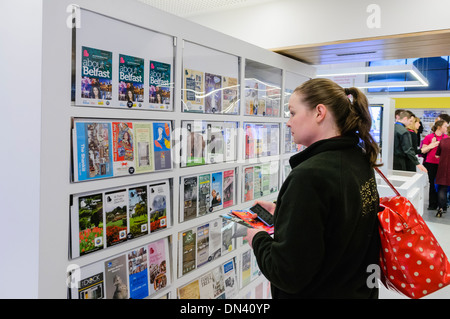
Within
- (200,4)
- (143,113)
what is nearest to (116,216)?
(143,113)

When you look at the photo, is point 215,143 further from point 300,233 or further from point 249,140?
point 300,233

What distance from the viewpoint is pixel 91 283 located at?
178 centimetres

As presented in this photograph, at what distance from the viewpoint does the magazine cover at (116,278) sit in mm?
1867

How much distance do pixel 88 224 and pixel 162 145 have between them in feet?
2.03

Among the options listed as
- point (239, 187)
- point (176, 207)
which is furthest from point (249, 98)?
point (176, 207)

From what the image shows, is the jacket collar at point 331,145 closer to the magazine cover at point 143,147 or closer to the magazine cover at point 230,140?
the magazine cover at point 143,147

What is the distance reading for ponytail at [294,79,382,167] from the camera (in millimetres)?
1454

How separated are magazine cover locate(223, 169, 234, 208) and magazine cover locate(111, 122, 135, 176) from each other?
916 millimetres

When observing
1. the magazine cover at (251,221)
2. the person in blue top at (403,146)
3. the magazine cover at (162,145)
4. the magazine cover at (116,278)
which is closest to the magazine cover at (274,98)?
the magazine cover at (162,145)

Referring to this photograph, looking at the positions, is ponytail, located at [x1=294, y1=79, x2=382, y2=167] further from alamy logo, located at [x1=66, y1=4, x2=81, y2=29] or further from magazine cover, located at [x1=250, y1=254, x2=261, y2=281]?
magazine cover, located at [x1=250, y1=254, x2=261, y2=281]

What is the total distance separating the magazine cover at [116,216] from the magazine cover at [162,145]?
290 millimetres

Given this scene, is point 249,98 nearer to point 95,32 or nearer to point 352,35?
point 352,35

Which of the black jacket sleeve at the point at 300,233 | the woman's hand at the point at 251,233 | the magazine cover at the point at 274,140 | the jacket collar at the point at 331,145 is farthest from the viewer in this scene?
the magazine cover at the point at 274,140
